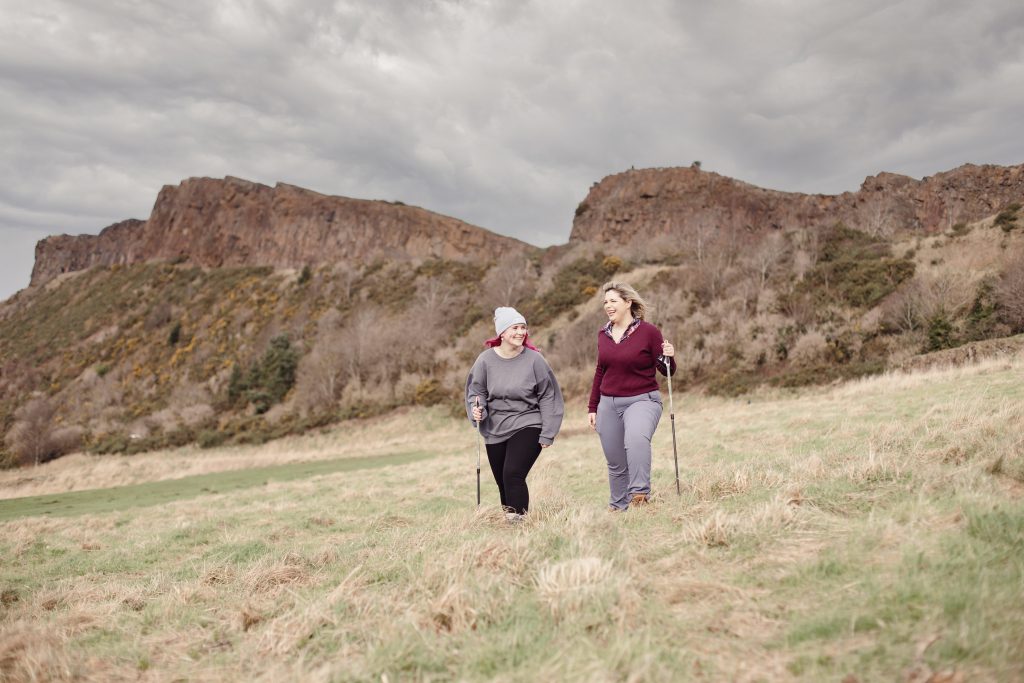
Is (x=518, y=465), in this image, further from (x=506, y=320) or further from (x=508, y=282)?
(x=508, y=282)

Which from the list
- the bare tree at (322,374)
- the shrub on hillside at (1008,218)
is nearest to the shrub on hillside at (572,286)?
the bare tree at (322,374)

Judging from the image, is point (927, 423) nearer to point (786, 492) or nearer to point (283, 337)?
point (786, 492)

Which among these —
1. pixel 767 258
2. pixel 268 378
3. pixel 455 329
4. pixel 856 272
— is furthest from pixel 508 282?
pixel 856 272

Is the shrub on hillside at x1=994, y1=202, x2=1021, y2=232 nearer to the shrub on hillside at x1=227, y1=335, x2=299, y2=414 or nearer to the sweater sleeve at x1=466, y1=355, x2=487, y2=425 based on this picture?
the sweater sleeve at x1=466, y1=355, x2=487, y2=425

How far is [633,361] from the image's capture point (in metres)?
5.97

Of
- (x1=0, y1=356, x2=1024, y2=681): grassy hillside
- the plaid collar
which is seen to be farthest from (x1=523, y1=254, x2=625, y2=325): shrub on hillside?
(x1=0, y1=356, x2=1024, y2=681): grassy hillside

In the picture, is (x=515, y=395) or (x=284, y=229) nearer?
(x=515, y=395)

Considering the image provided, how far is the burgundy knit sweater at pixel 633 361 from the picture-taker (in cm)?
599

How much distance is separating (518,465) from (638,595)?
2.89m

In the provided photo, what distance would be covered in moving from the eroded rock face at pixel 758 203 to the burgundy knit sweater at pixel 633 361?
57.3 meters

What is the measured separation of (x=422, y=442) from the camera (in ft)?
94.1

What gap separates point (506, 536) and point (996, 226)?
36.9 m

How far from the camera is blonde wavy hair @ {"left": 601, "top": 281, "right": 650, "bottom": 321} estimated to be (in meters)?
6.08

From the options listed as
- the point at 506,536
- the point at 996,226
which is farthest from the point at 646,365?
the point at 996,226
